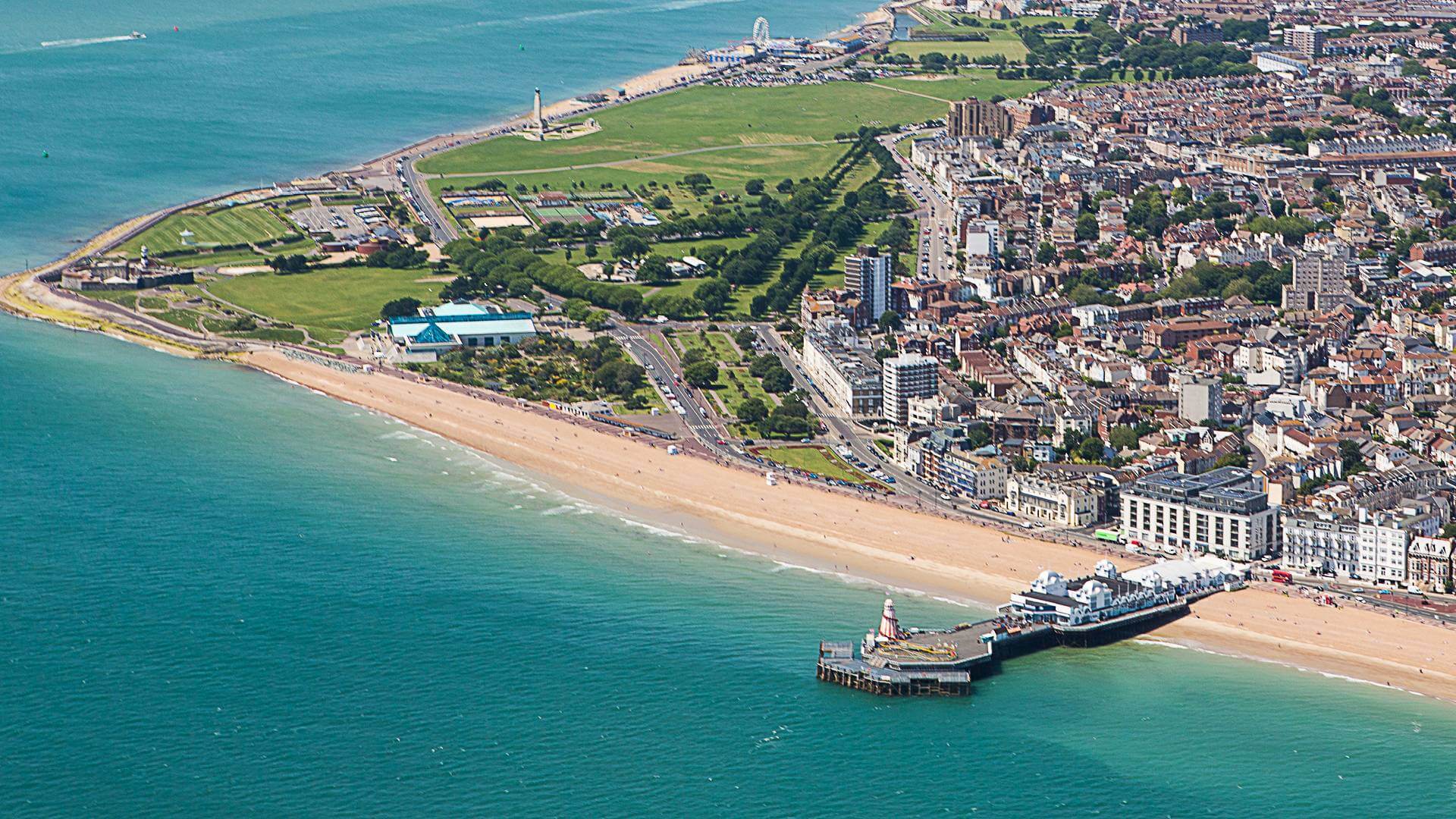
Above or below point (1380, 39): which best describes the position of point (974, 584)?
below

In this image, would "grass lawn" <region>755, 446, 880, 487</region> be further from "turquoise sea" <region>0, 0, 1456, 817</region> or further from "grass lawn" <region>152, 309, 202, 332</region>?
"grass lawn" <region>152, 309, 202, 332</region>

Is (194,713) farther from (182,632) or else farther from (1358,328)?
(1358,328)

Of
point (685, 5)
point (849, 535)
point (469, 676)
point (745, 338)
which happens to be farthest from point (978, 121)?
point (469, 676)

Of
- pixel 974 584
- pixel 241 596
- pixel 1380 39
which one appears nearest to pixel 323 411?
pixel 241 596

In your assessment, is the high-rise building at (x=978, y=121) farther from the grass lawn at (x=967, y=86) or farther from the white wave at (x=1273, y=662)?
the white wave at (x=1273, y=662)

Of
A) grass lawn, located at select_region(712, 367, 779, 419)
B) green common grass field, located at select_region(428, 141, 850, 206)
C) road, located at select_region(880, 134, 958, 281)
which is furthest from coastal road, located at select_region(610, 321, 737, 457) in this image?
green common grass field, located at select_region(428, 141, 850, 206)

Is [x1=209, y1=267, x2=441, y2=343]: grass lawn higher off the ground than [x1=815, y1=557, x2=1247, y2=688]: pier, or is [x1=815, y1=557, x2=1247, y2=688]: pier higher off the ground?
[x1=209, y1=267, x2=441, y2=343]: grass lawn
